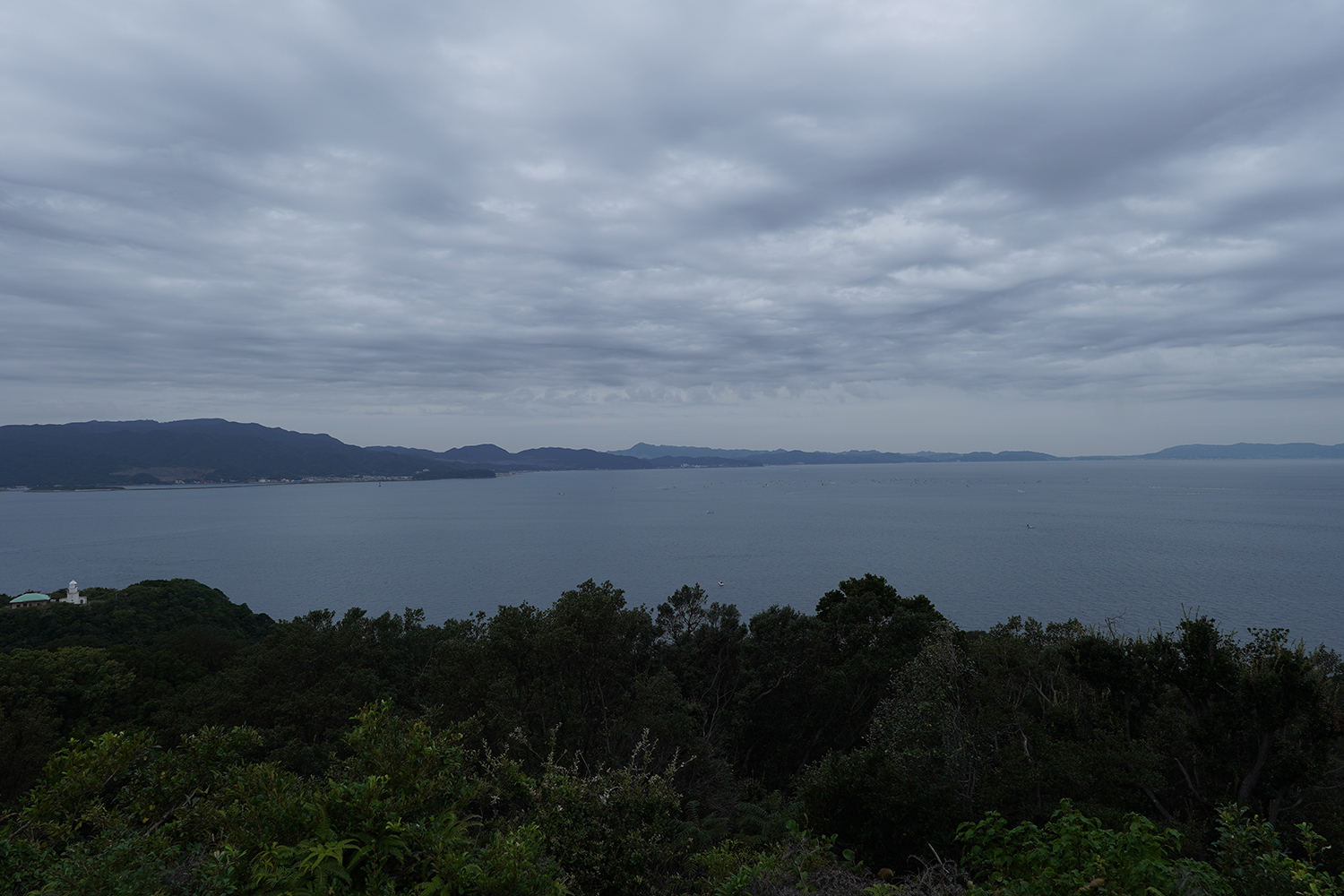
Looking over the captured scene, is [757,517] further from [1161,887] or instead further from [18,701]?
[1161,887]

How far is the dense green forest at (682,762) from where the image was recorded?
563 cm

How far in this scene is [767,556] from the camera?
315 ft

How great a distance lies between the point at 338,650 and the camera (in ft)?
82.7

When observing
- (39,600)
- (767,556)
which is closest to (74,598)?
(39,600)

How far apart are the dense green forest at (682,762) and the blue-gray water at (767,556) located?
37.0m

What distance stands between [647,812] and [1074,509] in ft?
576

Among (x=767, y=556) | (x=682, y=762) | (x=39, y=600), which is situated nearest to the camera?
(x=682, y=762)

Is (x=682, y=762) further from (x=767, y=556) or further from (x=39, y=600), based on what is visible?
(x=767, y=556)

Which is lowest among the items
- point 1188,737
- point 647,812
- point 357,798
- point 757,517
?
point 757,517

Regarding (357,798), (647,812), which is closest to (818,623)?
(647,812)

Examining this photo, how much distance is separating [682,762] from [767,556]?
262 ft

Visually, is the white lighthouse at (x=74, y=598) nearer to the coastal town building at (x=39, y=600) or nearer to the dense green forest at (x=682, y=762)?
the coastal town building at (x=39, y=600)

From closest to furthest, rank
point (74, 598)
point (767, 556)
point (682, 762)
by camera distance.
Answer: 1. point (682, 762)
2. point (74, 598)
3. point (767, 556)

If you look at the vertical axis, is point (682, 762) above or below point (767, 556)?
above
